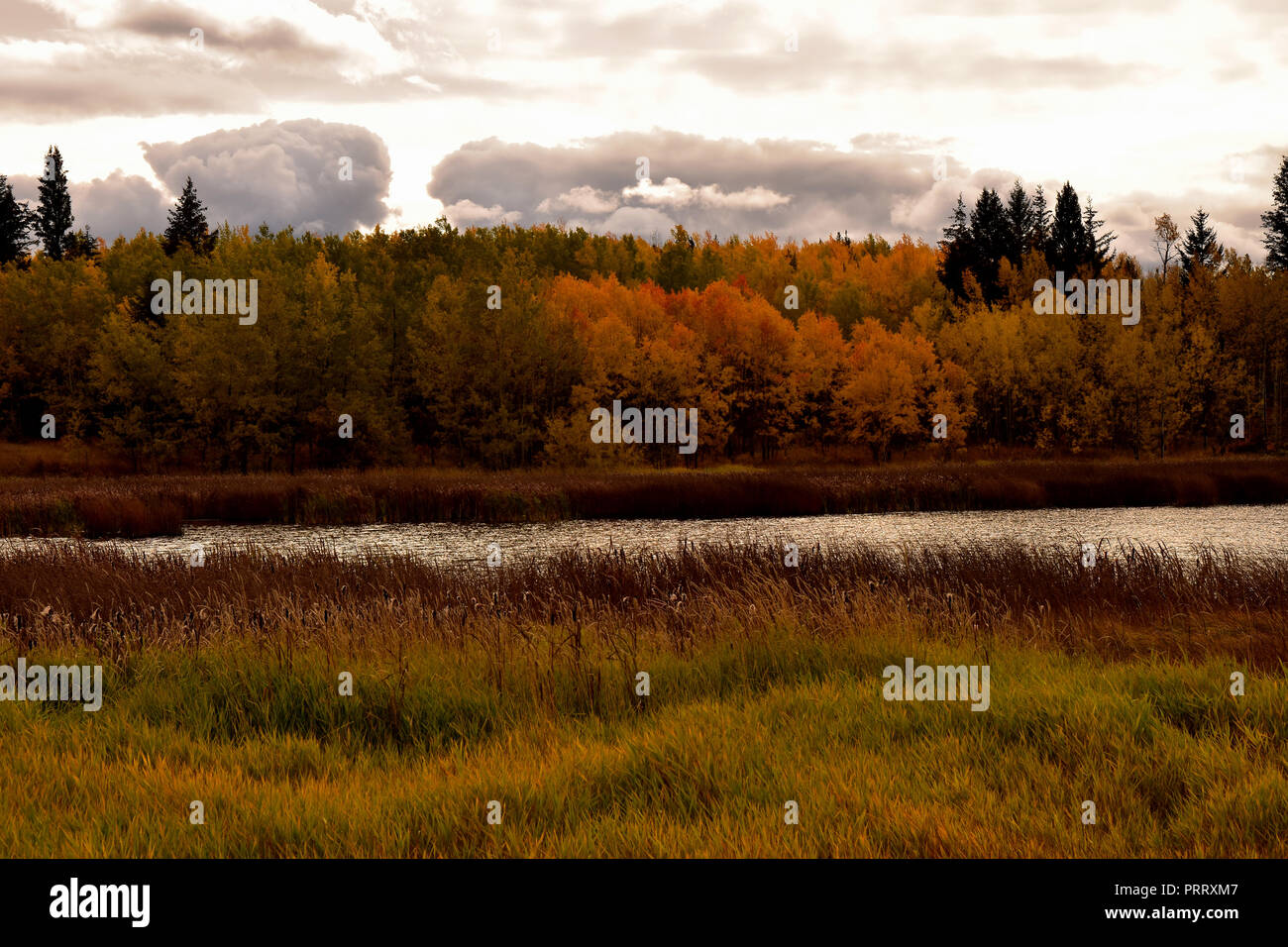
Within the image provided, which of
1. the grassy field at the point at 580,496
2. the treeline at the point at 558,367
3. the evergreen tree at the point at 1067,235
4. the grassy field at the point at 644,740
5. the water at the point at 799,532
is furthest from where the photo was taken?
the evergreen tree at the point at 1067,235

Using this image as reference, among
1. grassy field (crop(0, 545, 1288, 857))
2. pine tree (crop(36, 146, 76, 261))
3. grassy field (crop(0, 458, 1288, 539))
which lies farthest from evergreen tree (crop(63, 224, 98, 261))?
grassy field (crop(0, 545, 1288, 857))

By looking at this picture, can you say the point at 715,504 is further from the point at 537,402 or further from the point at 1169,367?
the point at 1169,367

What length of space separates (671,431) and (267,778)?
58.1 meters

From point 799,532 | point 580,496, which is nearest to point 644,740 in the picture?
point 799,532

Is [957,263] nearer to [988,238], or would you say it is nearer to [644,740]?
[988,238]

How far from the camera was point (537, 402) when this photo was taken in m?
62.0

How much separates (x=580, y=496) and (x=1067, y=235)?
68.0 m

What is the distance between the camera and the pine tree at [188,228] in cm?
8300

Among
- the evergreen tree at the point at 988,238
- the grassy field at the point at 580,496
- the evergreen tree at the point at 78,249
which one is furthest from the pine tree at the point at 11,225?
the evergreen tree at the point at 988,238

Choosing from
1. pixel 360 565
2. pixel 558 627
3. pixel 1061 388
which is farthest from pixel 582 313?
pixel 558 627

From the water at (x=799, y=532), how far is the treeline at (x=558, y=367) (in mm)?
26905

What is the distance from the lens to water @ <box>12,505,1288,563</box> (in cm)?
2478

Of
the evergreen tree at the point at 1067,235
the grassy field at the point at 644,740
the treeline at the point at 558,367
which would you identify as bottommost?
the grassy field at the point at 644,740

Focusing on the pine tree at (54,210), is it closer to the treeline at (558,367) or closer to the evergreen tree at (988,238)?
the treeline at (558,367)
